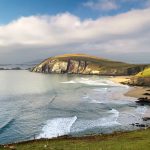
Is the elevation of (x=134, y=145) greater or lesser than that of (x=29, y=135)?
greater

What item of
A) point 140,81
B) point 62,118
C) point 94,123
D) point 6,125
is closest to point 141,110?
point 94,123

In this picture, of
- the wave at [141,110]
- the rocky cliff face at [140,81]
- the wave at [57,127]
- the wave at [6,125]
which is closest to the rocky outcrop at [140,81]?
the rocky cliff face at [140,81]

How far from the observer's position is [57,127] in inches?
2124

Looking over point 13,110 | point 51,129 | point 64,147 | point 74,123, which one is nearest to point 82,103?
point 13,110

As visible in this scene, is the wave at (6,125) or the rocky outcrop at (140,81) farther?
the rocky outcrop at (140,81)

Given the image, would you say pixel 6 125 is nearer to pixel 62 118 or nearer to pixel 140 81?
pixel 62 118

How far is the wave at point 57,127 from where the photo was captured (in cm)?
4903

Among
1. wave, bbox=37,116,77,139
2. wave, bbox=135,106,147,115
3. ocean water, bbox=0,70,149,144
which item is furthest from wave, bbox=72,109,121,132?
wave, bbox=135,106,147,115

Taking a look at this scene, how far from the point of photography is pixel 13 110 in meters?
69.7

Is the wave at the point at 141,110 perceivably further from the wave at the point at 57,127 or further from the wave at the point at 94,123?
the wave at the point at 57,127

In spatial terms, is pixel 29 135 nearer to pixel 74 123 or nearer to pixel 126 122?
pixel 74 123

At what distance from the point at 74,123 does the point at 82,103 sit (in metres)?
25.9

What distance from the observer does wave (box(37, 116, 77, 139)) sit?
4903 centimetres

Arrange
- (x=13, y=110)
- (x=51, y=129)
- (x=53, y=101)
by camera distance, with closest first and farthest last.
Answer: (x=51, y=129) → (x=13, y=110) → (x=53, y=101)
